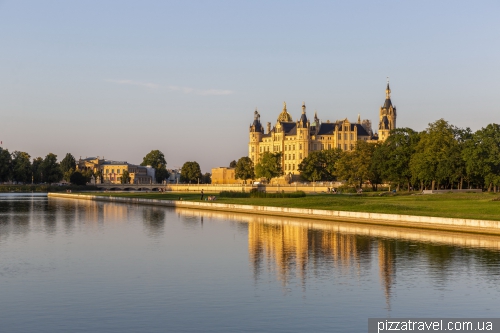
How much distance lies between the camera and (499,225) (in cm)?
4697

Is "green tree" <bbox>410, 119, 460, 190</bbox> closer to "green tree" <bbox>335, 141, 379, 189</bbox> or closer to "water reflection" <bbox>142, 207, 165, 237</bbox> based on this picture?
"green tree" <bbox>335, 141, 379, 189</bbox>

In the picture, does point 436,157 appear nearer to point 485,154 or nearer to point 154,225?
point 485,154

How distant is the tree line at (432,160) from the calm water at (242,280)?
2214 inches

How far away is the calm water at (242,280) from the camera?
23.9 meters

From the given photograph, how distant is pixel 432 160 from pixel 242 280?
8449cm

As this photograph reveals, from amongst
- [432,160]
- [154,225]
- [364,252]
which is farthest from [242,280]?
[432,160]

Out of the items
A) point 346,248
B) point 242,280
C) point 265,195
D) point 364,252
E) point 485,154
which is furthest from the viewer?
point 265,195

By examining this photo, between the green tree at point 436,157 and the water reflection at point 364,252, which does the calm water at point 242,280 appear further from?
the green tree at point 436,157

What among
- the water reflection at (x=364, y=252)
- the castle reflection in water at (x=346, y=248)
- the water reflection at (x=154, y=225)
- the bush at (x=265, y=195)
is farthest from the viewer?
the bush at (x=265, y=195)

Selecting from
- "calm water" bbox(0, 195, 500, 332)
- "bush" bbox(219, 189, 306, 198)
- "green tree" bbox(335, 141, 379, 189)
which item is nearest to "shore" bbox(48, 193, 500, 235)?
"calm water" bbox(0, 195, 500, 332)

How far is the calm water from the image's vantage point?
23.9m

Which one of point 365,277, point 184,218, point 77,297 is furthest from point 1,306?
point 184,218

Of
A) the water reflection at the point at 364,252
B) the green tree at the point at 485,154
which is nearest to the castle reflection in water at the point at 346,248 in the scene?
the water reflection at the point at 364,252

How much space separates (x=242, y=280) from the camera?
3130cm
